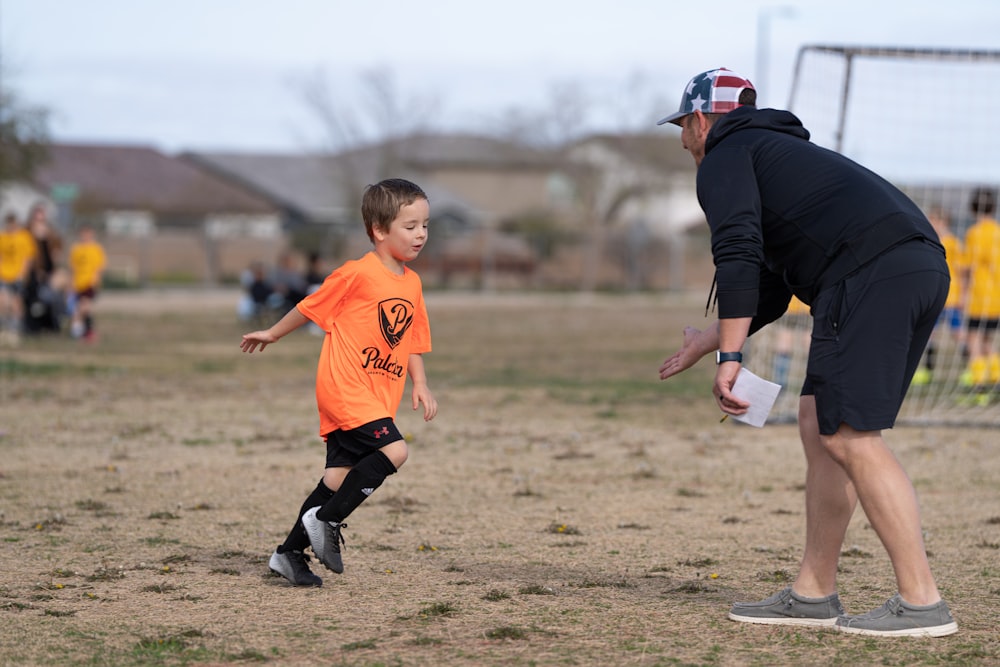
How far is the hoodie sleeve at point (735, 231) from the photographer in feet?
13.9

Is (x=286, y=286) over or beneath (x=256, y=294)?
over

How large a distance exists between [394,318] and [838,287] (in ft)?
6.10

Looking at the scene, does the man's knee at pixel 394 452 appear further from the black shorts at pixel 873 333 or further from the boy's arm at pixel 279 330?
the black shorts at pixel 873 333

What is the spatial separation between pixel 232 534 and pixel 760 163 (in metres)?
3.36

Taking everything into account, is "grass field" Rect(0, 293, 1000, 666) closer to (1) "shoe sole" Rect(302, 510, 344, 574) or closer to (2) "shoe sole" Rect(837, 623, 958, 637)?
(2) "shoe sole" Rect(837, 623, 958, 637)

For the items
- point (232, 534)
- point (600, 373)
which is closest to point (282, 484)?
point (232, 534)

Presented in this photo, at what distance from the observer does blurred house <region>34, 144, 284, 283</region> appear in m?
45.3

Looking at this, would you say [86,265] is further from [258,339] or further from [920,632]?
[920,632]

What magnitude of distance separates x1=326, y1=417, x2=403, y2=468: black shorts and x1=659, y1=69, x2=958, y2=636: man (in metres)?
1.50

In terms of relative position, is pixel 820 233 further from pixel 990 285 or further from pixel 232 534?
pixel 990 285

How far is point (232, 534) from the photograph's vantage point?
636 centimetres

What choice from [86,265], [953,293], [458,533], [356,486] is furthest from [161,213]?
[356,486]

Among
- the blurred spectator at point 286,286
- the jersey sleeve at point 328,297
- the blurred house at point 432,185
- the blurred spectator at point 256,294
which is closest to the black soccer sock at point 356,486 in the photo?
the jersey sleeve at point 328,297

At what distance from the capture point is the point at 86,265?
2055cm
